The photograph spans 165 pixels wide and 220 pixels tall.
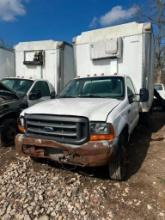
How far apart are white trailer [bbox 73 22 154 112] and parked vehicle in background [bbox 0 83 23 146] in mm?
2537

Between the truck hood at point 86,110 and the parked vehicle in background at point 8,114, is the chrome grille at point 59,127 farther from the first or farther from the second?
the parked vehicle in background at point 8,114

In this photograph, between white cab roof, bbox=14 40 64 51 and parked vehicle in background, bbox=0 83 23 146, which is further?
white cab roof, bbox=14 40 64 51

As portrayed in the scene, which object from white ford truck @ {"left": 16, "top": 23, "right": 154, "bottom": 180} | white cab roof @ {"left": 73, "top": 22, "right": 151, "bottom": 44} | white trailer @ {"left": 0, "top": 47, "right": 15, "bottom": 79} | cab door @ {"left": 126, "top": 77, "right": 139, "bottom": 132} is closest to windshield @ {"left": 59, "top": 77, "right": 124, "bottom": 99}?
white ford truck @ {"left": 16, "top": 23, "right": 154, "bottom": 180}

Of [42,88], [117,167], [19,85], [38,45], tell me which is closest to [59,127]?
[117,167]

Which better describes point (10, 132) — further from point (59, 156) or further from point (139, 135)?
point (139, 135)

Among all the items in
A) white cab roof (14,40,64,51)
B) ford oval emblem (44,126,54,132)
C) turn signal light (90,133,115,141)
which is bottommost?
turn signal light (90,133,115,141)

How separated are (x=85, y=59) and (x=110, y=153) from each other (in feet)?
14.5

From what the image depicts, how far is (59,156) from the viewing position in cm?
343

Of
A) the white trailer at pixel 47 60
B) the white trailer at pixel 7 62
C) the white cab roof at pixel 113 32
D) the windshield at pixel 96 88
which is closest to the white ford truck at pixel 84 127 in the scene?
the windshield at pixel 96 88

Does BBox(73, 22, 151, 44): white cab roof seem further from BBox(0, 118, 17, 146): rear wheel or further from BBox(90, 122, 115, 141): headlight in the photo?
BBox(90, 122, 115, 141): headlight

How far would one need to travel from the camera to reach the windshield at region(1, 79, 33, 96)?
22.7 feet

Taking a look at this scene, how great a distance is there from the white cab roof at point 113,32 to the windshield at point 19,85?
218 centimetres

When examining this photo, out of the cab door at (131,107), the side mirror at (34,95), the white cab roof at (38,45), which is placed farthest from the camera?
the white cab roof at (38,45)

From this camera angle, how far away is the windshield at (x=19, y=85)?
6914mm
